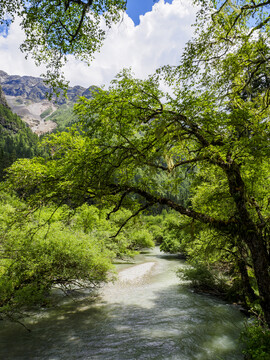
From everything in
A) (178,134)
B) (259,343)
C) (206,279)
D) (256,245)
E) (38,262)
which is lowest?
(206,279)

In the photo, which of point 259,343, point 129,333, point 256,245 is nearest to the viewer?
point 256,245

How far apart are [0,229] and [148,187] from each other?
11.0 metres

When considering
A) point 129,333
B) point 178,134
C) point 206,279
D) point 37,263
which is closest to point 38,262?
point 37,263

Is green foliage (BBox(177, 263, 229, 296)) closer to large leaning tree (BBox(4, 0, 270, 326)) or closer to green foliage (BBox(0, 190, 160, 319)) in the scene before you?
green foliage (BBox(0, 190, 160, 319))

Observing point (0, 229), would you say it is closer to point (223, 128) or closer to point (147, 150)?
point (147, 150)

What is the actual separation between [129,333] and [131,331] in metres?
0.24

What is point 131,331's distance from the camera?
10094 millimetres

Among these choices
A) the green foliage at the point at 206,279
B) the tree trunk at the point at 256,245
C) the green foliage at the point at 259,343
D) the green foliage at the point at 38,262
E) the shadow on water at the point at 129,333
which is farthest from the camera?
the green foliage at the point at 206,279

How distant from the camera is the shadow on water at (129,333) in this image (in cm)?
817

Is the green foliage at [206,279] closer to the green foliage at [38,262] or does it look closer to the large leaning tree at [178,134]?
the green foliage at [38,262]

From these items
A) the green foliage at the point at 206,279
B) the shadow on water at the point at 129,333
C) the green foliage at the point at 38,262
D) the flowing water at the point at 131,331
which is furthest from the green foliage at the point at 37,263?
the green foliage at the point at 206,279

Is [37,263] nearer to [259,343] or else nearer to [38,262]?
[38,262]

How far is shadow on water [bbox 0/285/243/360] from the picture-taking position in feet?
26.8

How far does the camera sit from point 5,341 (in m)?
8.92
